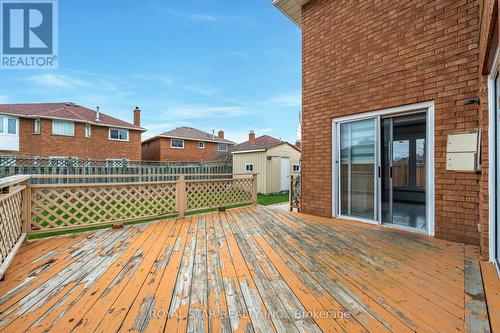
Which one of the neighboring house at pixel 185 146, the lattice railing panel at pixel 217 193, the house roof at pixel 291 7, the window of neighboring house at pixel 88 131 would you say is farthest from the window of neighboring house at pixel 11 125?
the house roof at pixel 291 7

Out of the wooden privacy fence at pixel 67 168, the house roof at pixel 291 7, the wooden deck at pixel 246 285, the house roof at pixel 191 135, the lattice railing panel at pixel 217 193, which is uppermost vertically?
the house roof at pixel 291 7

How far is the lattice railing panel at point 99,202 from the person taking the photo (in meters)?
3.77

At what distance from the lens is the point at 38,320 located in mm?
1554

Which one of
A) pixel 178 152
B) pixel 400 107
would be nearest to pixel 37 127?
pixel 178 152

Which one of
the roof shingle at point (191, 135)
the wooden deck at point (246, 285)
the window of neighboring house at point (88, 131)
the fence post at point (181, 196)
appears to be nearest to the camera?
the wooden deck at point (246, 285)

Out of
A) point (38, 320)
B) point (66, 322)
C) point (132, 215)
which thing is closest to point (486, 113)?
point (66, 322)

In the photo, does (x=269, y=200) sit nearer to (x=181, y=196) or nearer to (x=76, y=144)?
(x=181, y=196)

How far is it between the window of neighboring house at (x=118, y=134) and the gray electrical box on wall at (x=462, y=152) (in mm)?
19710

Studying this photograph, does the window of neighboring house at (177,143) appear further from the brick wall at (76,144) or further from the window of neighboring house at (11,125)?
the window of neighboring house at (11,125)

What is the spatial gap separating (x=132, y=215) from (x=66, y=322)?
3438 mm

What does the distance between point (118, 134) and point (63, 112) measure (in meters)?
3.60

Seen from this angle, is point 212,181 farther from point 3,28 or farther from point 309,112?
point 3,28

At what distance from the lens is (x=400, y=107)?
3822mm

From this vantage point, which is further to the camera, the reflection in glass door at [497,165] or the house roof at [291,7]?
the house roof at [291,7]
